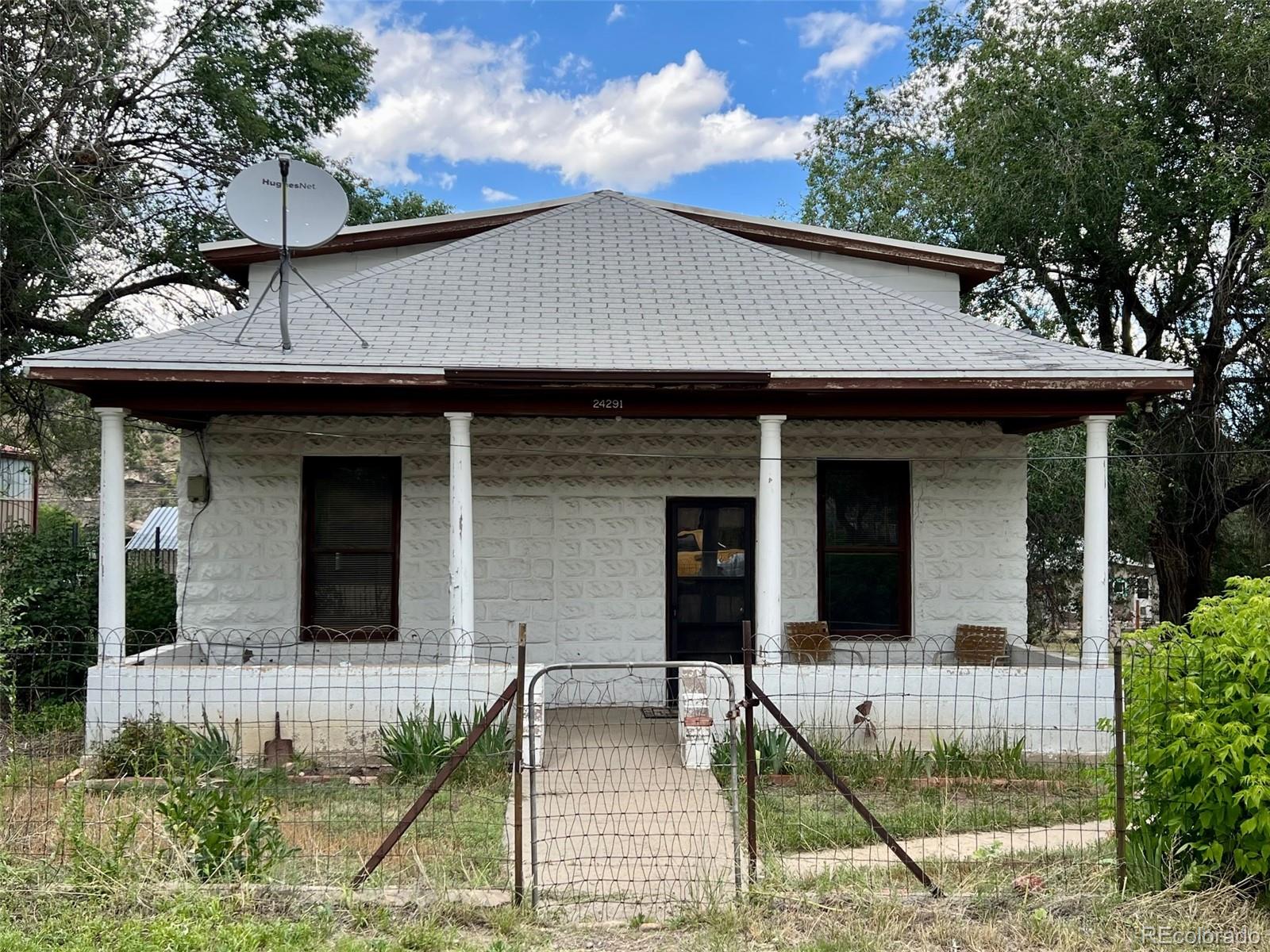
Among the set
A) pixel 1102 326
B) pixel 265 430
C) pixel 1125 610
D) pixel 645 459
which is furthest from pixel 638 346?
pixel 1125 610

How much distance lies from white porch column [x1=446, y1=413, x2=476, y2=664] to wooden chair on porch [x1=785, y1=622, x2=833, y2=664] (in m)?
3.29

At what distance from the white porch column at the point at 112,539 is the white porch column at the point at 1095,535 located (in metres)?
8.27

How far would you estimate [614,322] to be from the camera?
10.0 m

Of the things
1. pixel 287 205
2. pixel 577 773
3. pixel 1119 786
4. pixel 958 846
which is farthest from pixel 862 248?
pixel 1119 786

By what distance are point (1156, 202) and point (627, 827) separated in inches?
576

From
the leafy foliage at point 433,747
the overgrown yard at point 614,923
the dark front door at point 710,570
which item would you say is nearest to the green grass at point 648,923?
the overgrown yard at point 614,923

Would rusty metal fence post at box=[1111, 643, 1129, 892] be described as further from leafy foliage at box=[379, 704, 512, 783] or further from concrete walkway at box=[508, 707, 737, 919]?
leafy foliage at box=[379, 704, 512, 783]

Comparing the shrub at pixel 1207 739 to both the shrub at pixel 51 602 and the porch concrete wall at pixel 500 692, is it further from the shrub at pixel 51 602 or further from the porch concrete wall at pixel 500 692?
the shrub at pixel 51 602

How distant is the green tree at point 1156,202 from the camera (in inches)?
636

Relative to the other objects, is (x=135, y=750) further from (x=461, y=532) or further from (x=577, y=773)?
(x=577, y=773)

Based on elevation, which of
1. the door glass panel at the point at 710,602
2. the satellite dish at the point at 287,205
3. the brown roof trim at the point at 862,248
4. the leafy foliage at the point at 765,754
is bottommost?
the leafy foliage at the point at 765,754

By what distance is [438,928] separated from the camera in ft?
16.2

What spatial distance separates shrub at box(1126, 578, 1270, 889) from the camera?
498cm

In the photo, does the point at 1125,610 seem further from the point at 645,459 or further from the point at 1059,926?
the point at 1059,926
